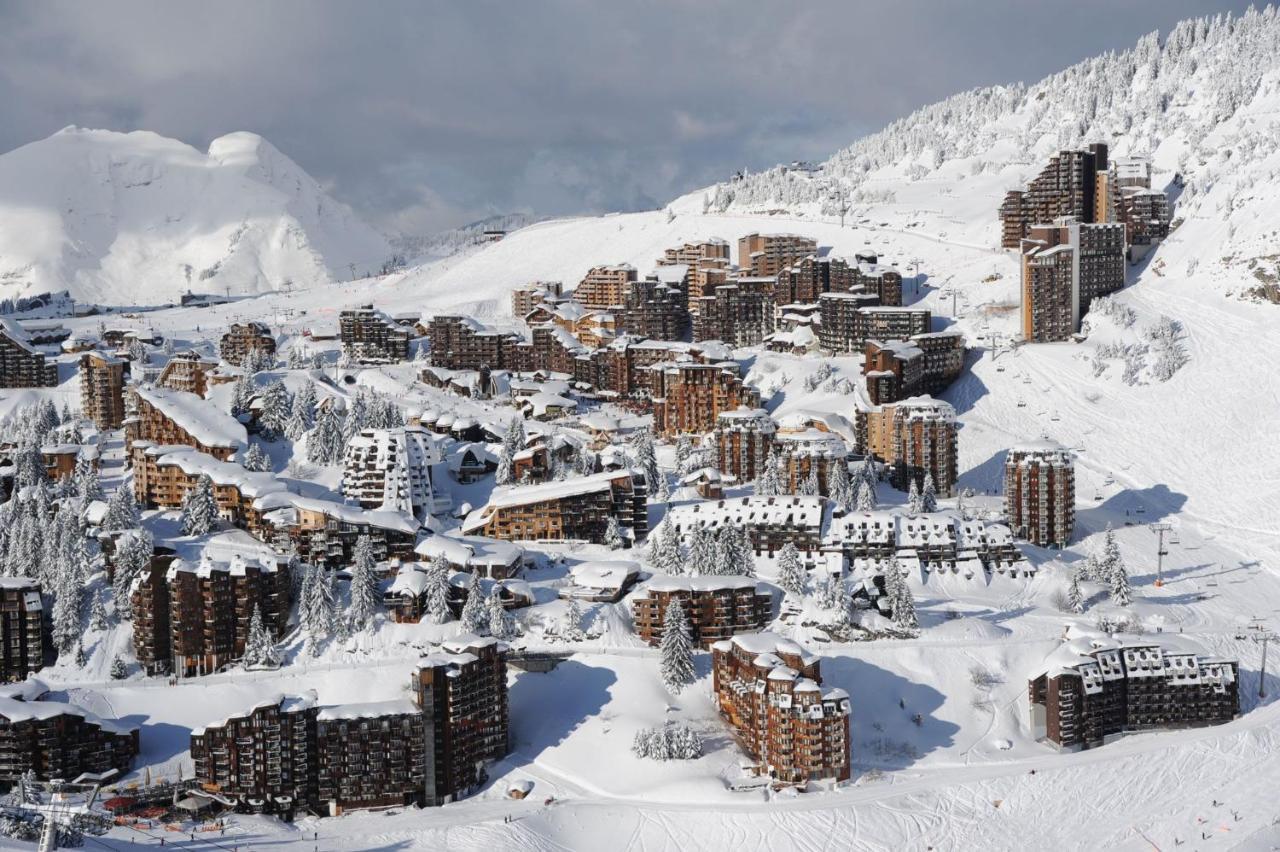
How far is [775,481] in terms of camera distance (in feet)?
350

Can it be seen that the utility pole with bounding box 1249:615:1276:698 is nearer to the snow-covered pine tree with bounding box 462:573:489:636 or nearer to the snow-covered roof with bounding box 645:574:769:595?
the snow-covered roof with bounding box 645:574:769:595

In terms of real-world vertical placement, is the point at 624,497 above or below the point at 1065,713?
above

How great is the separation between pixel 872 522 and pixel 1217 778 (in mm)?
27171

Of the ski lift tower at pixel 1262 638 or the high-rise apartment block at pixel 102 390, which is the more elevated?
the high-rise apartment block at pixel 102 390

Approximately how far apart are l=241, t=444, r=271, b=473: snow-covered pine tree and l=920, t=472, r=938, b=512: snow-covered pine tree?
45.2 m

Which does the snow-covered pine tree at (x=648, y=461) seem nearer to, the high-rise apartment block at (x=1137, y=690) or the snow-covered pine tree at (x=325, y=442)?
the snow-covered pine tree at (x=325, y=442)

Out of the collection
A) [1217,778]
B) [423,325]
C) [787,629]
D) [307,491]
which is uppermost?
[423,325]

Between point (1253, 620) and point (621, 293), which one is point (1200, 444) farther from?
point (621, 293)

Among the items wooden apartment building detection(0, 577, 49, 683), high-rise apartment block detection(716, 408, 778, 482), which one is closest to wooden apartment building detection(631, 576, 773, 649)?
high-rise apartment block detection(716, 408, 778, 482)

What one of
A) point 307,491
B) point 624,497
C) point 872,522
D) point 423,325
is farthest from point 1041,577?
point 423,325

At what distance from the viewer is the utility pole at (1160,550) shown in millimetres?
99719

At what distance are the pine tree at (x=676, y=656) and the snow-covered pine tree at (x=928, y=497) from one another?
24.4 m

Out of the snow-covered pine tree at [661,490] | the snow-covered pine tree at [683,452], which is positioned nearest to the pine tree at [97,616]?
the snow-covered pine tree at [661,490]

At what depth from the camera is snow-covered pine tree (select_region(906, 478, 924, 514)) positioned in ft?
331
